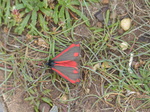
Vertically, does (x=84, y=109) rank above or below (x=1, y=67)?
below

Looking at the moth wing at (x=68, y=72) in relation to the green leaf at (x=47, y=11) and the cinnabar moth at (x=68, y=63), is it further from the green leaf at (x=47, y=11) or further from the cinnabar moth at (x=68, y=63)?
the green leaf at (x=47, y=11)

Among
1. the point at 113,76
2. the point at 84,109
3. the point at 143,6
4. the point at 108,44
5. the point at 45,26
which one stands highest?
the point at 143,6

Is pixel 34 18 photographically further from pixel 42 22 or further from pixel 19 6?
pixel 19 6

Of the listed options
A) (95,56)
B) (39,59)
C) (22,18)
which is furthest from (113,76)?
(22,18)

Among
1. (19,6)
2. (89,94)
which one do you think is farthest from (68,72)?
(19,6)

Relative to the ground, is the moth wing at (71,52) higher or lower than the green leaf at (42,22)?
lower

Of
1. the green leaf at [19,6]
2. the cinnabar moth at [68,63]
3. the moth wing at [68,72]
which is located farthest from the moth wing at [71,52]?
the green leaf at [19,6]

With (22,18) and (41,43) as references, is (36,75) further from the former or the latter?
(22,18)
